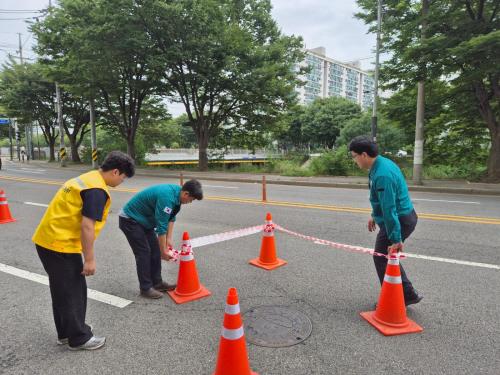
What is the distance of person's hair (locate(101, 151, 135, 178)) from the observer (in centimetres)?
270

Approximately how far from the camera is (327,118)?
47.0 metres

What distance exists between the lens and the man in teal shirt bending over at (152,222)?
3.44m

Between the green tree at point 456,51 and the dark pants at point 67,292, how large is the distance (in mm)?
12468

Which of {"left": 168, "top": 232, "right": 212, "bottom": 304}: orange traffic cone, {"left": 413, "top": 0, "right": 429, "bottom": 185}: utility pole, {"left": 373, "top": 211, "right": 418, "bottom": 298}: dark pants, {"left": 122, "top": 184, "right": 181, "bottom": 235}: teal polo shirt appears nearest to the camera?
{"left": 373, "top": 211, "right": 418, "bottom": 298}: dark pants

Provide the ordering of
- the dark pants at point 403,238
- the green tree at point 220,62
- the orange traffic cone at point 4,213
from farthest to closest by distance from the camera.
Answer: the green tree at point 220,62
the orange traffic cone at point 4,213
the dark pants at point 403,238

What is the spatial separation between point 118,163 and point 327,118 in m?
46.8

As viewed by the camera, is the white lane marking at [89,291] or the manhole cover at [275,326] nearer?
the manhole cover at [275,326]

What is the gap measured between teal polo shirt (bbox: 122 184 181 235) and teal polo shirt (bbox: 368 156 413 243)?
6.45 ft

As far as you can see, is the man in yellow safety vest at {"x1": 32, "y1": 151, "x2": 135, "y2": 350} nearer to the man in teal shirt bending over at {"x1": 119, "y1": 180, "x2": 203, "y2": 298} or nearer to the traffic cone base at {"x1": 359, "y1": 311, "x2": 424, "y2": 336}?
the man in teal shirt bending over at {"x1": 119, "y1": 180, "x2": 203, "y2": 298}

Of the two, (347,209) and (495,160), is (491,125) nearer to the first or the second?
(495,160)

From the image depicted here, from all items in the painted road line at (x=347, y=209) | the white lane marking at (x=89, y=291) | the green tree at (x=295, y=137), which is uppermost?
the green tree at (x=295, y=137)

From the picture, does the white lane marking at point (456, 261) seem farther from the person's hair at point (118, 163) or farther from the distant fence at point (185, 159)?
the distant fence at point (185, 159)

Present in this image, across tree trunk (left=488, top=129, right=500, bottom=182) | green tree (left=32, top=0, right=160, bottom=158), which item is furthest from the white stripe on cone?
green tree (left=32, top=0, right=160, bottom=158)

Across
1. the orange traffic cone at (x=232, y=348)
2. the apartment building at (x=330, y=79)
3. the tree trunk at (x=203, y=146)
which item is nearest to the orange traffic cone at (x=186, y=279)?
the orange traffic cone at (x=232, y=348)
